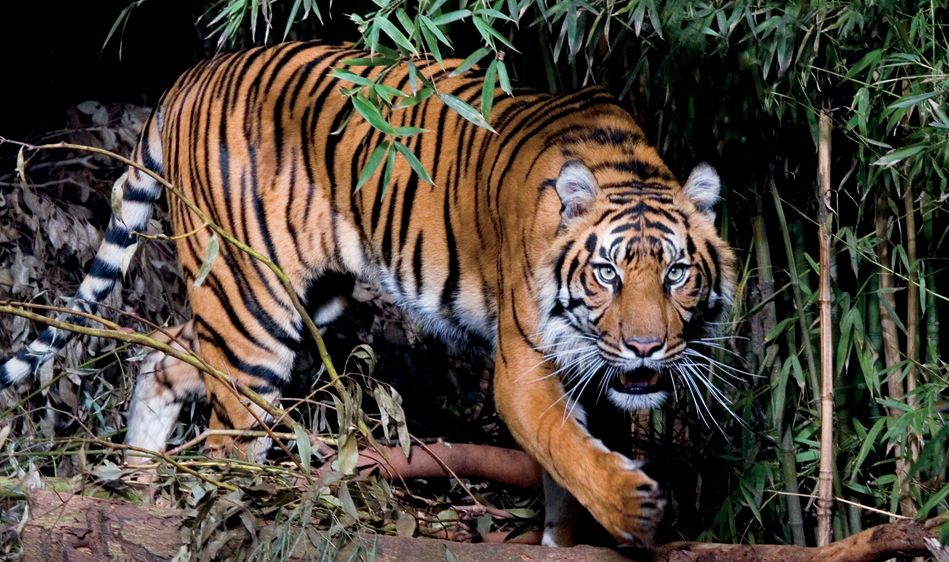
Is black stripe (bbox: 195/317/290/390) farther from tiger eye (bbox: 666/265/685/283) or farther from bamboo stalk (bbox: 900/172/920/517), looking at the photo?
bamboo stalk (bbox: 900/172/920/517)

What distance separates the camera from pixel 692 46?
2455 millimetres

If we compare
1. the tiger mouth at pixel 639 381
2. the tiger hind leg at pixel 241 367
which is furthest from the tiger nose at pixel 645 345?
the tiger hind leg at pixel 241 367

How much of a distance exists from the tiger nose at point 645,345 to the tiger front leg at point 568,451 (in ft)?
0.72

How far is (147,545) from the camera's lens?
2.00 meters

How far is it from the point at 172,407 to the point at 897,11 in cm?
245

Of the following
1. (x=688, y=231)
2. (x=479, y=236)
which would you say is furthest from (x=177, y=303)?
(x=688, y=231)

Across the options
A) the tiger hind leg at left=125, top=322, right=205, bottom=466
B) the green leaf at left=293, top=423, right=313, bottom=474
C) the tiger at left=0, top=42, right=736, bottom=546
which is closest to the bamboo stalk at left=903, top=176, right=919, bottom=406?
the tiger at left=0, top=42, right=736, bottom=546

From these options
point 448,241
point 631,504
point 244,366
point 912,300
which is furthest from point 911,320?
point 244,366

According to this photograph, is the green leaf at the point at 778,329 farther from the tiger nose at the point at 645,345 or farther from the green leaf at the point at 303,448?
the green leaf at the point at 303,448

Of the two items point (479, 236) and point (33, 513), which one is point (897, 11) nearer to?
point (479, 236)

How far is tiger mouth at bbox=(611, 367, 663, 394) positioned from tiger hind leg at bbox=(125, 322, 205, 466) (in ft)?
5.18

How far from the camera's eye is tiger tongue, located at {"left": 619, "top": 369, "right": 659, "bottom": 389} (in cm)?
236

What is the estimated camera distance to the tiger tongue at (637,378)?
7.75 ft

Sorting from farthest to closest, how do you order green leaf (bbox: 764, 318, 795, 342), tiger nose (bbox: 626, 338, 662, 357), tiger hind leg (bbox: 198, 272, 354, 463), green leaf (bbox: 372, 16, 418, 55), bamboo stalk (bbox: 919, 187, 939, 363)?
tiger hind leg (bbox: 198, 272, 354, 463) → green leaf (bbox: 764, 318, 795, 342) → bamboo stalk (bbox: 919, 187, 939, 363) → tiger nose (bbox: 626, 338, 662, 357) → green leaf (bbox: 372, 16, 418, 55)
